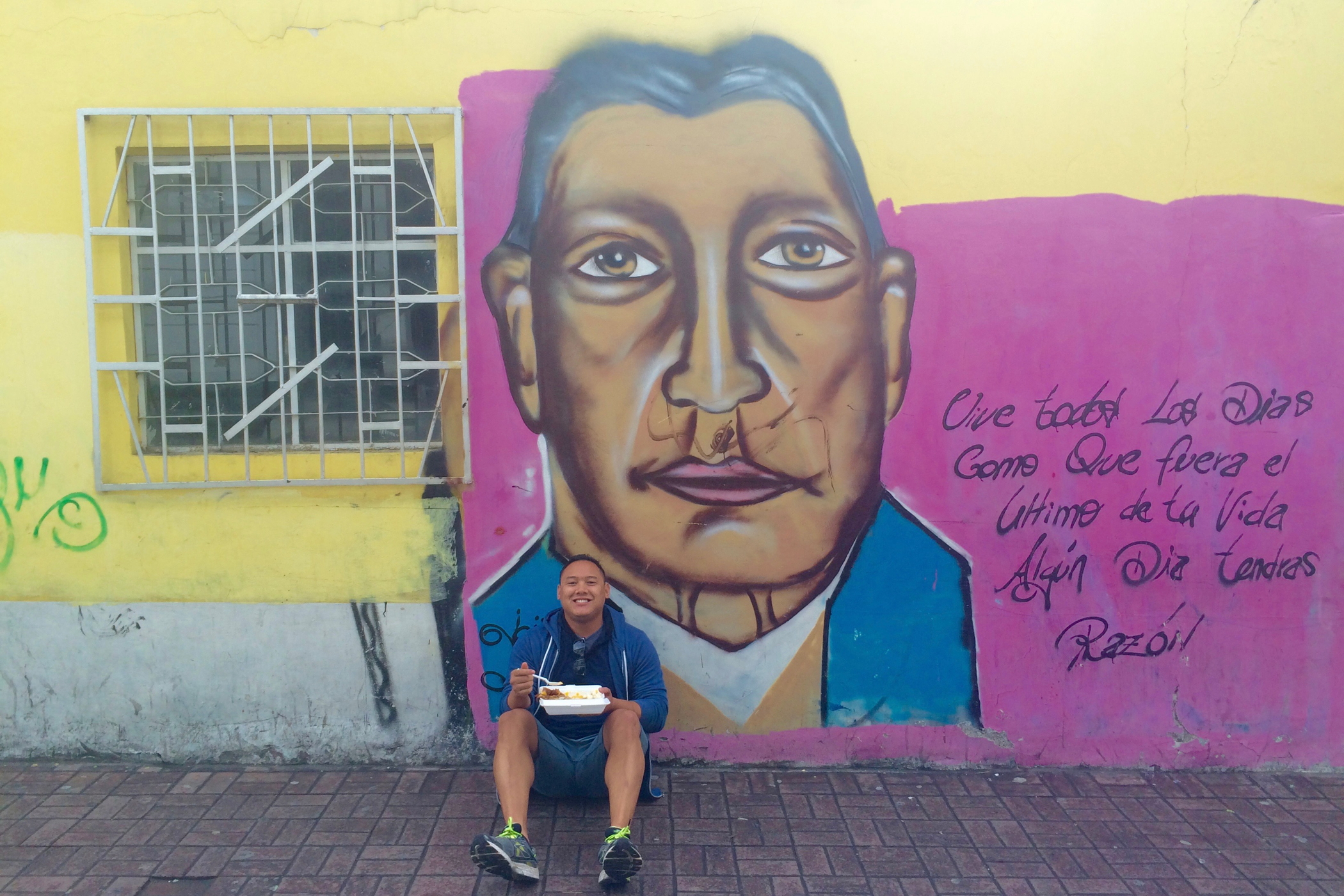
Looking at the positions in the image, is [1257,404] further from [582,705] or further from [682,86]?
[582,705]

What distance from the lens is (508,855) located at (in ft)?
10.8

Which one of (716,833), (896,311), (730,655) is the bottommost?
(716,833)

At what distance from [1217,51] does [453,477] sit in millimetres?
3813

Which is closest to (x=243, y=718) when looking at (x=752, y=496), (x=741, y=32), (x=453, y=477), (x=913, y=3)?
(x=453, y=477)

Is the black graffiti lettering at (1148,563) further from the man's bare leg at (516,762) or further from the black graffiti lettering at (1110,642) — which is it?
the man's bare leg at (516,762)

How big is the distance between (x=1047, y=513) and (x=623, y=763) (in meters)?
2.18

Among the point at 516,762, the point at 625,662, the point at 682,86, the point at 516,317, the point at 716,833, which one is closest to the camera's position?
the point at 516,762

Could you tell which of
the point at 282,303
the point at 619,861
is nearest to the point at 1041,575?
the point at 619,861

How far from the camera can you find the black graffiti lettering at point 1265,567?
4.29 metres

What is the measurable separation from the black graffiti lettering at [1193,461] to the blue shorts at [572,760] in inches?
102

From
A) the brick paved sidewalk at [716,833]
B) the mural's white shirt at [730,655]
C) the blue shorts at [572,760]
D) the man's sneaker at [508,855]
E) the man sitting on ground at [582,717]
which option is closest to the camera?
the man's sneaker at [508,855]

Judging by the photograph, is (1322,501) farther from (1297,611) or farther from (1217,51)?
(1217,51)

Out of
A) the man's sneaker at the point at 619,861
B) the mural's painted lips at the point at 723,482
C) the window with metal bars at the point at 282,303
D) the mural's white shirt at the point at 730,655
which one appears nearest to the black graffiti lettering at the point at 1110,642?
the mural's white shirt at the point at 730,655

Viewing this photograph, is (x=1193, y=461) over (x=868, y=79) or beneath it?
beneath
